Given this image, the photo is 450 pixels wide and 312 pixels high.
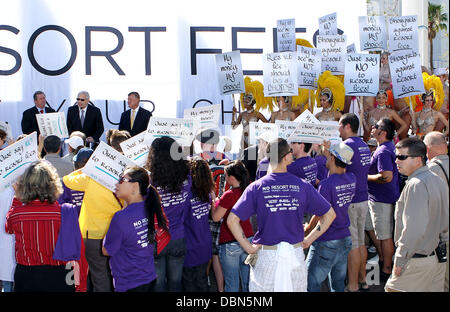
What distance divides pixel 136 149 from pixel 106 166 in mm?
768

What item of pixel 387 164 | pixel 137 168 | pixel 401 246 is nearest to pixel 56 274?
pixel 137 168

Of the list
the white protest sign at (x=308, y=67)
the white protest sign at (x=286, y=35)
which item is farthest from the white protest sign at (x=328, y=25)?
the white protest sign at (x=308, y=67)

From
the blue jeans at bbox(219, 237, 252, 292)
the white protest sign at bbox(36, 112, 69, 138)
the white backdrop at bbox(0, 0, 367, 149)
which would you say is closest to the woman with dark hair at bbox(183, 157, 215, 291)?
the blue jeans at bbox(219, 237, 252, 292)

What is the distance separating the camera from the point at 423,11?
14.9 metres

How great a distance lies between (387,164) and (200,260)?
2.60m

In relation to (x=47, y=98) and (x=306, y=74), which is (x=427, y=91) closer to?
(x=306, y=74)

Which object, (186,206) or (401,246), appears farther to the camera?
(186,206)

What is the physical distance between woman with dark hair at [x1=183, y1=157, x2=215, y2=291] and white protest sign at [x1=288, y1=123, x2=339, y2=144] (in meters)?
1.19

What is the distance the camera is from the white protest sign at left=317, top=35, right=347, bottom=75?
30.1 ft

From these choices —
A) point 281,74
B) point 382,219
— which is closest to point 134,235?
point 382,219

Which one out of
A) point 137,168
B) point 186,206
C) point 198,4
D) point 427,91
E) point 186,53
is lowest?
point 186,206

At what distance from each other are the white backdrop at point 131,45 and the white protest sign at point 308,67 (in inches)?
58.3

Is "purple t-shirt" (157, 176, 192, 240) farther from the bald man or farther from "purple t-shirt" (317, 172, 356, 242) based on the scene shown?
the bald man

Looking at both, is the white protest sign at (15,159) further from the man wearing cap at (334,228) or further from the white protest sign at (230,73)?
the white protest sign at (230,73)
